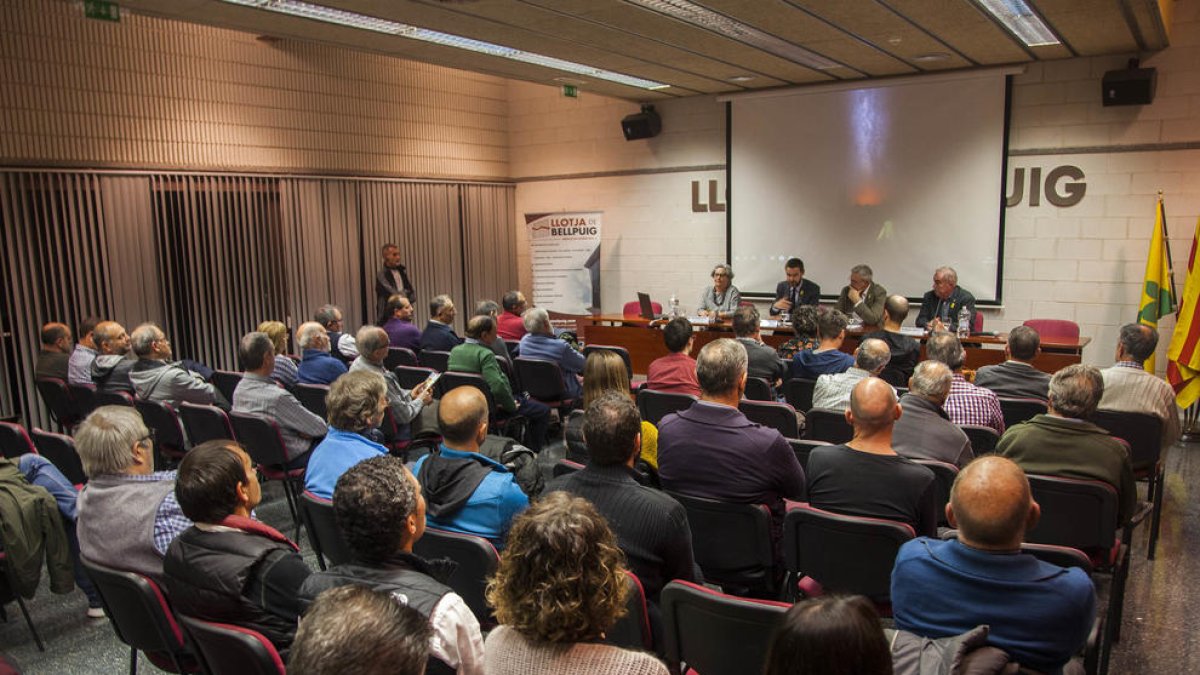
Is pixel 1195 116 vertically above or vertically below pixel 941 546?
above

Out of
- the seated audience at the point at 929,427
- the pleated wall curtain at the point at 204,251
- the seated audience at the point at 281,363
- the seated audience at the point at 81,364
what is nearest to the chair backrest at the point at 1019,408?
the seated audience at the point at 929,427

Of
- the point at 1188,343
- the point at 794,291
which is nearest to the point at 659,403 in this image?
the point at 794,291

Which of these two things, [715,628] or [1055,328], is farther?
[1055,328]

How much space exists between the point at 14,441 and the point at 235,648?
2956 mm

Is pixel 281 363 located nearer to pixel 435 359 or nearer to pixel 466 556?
pixel 435 359

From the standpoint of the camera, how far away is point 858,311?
23.3ft

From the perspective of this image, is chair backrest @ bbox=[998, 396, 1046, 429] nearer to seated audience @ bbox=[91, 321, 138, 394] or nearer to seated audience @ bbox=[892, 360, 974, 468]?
seated audience @ bbox=[892, 360, 974, 468]

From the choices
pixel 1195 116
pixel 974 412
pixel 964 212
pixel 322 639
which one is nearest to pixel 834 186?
pixel 964 212

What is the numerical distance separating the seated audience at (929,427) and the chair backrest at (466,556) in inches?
73.8

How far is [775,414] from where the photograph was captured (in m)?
4.41

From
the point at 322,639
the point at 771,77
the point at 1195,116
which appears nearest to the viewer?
the point at 322,639

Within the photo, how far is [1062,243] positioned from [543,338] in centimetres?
527

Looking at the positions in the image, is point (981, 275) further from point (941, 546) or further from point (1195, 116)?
point (941, 546)

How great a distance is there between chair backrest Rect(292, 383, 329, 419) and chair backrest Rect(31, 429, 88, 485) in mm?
1410
